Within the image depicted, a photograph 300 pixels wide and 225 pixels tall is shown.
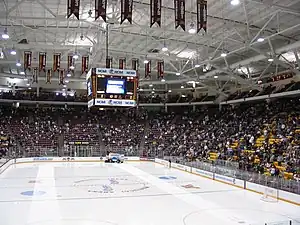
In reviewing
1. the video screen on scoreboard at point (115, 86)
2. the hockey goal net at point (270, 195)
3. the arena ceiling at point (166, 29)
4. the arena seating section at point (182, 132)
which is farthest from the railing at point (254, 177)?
the video screen on scoreboard at point (115, 86)

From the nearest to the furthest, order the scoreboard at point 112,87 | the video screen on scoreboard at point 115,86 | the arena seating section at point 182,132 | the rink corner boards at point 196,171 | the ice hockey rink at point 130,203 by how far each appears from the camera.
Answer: the ice hockey rink at point 130,203 → the rink corner boards at point 196,171 → the scoreboard at point 112,87 → the video screen on scoreboard at point 115,86 → the arena seating section at point 182,132

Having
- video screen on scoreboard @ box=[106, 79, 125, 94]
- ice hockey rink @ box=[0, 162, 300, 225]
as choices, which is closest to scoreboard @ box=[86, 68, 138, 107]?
video screen on scoreboard @ box=[106, 79, 125, 94]

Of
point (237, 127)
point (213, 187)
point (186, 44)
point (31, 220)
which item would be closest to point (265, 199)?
point (213, 187)

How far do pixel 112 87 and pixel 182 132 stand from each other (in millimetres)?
22644

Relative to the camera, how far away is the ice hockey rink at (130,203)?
10461 millimetres

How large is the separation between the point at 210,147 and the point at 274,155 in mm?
8186

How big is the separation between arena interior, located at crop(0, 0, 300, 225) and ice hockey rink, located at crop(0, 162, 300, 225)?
58mm

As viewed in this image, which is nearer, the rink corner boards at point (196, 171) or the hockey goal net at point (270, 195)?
the rink corner boards at point (196, 171)

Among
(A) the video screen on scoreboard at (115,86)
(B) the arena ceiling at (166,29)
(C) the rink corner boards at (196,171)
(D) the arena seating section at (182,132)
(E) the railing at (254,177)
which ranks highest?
(B) the arena ceiling at (166,29)

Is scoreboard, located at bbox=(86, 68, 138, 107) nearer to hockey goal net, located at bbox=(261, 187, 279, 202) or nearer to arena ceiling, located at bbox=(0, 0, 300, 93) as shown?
arena ceiling, located at bbox=(0, 0, 300, 93)

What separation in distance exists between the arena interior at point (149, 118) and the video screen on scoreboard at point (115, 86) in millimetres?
42

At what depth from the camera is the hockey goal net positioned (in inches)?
532

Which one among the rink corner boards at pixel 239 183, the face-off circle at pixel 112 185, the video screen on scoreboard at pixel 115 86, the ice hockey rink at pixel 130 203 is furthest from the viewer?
the face-off circle at pixel 112 185

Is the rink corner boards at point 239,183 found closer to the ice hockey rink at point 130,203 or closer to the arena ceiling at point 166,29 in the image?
the ice hockey rink at point 130,203
